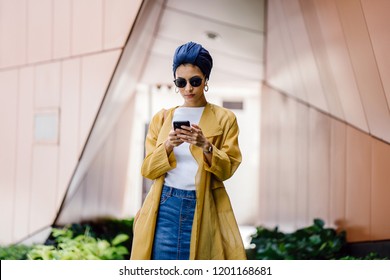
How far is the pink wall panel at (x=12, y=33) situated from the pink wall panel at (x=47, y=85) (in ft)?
0.34

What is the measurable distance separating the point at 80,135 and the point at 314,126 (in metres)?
1.53

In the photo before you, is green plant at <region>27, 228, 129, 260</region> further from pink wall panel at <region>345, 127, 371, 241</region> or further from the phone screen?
pink wall panel at <region>345, 127, 371, 241</region>

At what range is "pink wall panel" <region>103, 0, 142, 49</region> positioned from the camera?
8.17 feet

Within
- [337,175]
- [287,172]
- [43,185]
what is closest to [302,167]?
[287,172]

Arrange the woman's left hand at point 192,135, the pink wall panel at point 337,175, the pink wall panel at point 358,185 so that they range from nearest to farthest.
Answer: the woman's left hand at point 192,135
the pink wall panel at point 358,185
the pink wall panel at point 337,175

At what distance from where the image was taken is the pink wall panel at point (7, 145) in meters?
2.58

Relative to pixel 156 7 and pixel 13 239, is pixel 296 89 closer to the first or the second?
pixel 156 7

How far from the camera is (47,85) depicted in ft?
8.70

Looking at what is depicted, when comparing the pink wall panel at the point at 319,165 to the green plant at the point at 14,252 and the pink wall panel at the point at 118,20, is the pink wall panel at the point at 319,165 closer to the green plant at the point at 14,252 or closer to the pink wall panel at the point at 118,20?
the pink wall panel at the point at 118,20

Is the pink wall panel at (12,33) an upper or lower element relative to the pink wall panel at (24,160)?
upper

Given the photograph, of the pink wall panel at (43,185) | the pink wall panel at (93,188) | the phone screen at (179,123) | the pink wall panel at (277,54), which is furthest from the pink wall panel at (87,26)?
the phone screen at (179,123)

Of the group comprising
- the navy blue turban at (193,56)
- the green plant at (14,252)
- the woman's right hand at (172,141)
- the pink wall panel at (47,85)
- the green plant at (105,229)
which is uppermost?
the pink wall panel at (47,85)

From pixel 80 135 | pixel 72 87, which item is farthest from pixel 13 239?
pixel 72 87

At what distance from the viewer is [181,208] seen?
1606 mm
